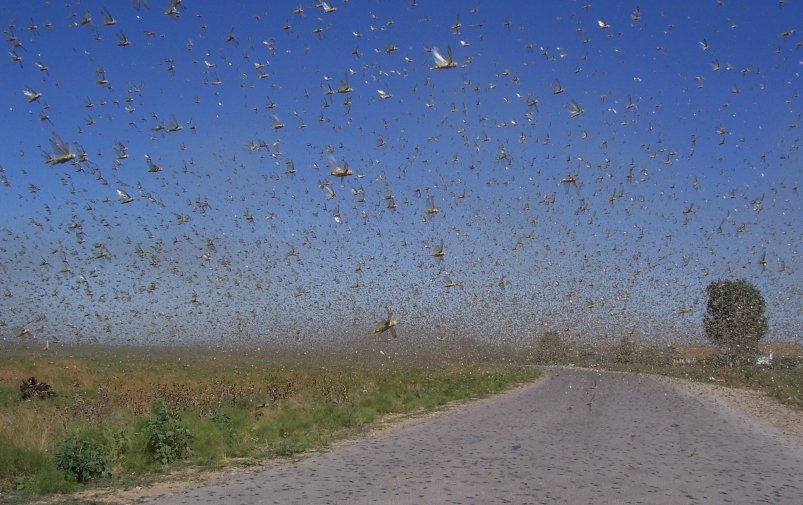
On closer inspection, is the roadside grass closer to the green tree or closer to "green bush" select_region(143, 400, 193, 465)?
"green bush" select_region(143, 400, 193, 465)

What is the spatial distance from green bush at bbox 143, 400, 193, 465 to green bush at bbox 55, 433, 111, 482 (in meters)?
1.11

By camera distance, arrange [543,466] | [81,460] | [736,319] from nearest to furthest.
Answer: [81,460] → [543,466] → [736,319]

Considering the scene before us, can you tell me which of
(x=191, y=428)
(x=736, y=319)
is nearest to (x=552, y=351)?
(x=736, y=319)

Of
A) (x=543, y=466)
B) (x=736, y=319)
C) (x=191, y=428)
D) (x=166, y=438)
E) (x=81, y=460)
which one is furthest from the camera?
(x=736, y=319)

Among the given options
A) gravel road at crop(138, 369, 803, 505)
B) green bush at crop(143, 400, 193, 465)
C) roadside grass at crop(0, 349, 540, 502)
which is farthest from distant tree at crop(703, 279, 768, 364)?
green bush at crop(143, 400, 193, 465)

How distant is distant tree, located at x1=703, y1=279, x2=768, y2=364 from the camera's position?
5753 cm

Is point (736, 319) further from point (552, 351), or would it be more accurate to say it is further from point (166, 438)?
point (166, 438)

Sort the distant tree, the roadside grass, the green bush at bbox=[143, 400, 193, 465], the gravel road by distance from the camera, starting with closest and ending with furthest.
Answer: the gravel road
the roadside grass
the green bush at bbox=[143, 400, 193, 465]
the distant tree

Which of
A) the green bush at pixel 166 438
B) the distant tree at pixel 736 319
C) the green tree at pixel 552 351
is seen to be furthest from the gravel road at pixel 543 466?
the green tree at pixel 552 351

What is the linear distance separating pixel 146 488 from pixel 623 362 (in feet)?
208

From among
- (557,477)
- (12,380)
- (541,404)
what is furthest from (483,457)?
(12,380)

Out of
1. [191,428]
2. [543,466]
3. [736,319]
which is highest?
[736,319]

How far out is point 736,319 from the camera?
225ft

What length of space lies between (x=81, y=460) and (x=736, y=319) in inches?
2781
